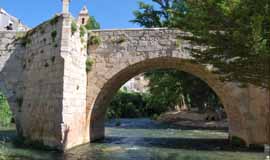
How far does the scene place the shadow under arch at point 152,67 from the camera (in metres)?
11.1

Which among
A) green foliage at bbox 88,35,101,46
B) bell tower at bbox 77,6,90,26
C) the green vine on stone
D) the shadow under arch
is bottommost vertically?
the shadow under arch

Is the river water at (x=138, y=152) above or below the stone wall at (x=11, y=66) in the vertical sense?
below

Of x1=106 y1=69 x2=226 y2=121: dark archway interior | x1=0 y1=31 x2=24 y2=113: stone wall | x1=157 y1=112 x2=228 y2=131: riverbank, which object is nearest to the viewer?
x1=0 y1=31 x2=24 y2=113: stone wall

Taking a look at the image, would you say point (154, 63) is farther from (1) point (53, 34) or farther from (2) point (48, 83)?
(2) point (48, 83)

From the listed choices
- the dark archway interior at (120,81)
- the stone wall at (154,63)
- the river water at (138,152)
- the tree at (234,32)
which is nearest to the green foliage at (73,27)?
the stone wall at (154,63)

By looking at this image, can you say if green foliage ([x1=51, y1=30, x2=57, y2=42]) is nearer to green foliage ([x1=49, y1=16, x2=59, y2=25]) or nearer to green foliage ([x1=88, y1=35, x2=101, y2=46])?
green foliage ([x1=49, y1=16, x2=59, y2=25])

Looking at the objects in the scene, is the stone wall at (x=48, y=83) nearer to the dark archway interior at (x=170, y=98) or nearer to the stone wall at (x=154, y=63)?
the stone wall at (x=154, y=63)

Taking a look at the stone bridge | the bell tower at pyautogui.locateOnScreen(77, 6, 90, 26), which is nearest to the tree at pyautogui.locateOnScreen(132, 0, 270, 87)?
the stone bridge

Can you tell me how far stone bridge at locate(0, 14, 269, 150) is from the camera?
961cm

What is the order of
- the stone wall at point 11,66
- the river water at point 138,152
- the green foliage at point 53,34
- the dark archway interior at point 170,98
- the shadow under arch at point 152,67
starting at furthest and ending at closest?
the dark archway interior at point 170,98 → the stone wall at point 11,66 → the shadow under arch at point 152,67 → the green foliage at point 53,34 → the river water at point 138,152

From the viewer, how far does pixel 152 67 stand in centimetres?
1238

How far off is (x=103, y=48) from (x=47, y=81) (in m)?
2.29

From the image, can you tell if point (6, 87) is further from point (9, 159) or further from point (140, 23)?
point (140, 23)

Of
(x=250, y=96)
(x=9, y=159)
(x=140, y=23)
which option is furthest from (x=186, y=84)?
(x=9, y=159)
